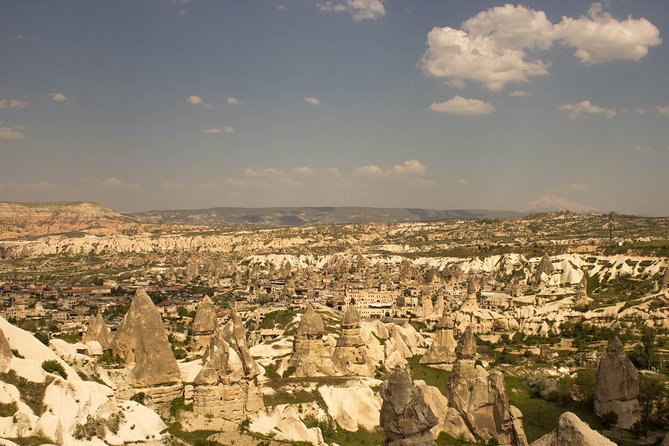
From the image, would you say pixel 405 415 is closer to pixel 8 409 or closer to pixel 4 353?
pixel 8 409

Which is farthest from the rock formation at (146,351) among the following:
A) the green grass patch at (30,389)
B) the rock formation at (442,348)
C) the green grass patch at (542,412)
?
the rock formation at (442,348)

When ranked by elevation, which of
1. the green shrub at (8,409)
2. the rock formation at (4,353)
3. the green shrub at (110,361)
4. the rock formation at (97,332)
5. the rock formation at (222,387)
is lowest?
the rock formation at (97,332)

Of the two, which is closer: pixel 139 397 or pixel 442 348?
pixel 139 397

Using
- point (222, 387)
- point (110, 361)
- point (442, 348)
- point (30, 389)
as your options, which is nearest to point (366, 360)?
point (442, 348)

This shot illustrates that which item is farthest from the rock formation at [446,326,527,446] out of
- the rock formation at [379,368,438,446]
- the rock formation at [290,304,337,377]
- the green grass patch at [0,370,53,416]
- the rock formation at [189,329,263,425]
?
the green grass patch at [0,370,53,416]

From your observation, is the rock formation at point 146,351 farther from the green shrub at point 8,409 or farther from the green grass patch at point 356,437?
the green grass patch at point 356,437

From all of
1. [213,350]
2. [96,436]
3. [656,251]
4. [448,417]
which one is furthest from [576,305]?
[96,436]
